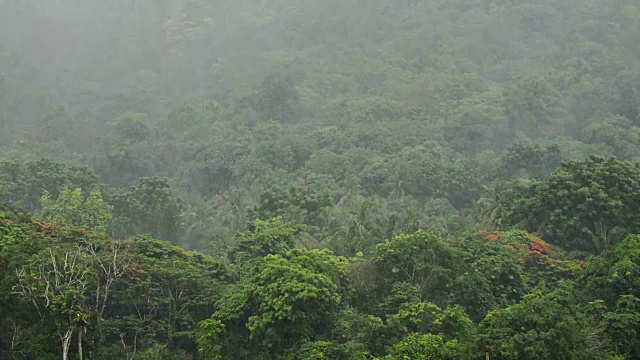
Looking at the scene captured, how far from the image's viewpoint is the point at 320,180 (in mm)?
45156

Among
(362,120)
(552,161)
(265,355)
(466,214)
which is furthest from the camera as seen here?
(362,120)

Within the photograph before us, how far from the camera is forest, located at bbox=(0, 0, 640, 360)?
2114cm

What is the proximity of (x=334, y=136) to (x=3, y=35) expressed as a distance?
4497 centimetres

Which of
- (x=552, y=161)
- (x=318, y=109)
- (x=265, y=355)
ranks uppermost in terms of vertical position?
(x=265, y=355)

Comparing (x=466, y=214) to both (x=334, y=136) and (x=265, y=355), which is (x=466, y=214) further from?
(x=265, y=355)

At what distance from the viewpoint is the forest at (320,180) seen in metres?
21.1

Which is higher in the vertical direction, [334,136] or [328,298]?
[328,298]

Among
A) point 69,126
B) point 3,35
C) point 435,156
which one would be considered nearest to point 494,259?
point 435,156

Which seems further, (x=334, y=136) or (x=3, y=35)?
(x=3, y=35)

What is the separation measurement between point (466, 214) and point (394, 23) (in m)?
43.0

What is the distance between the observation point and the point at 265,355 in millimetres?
21062

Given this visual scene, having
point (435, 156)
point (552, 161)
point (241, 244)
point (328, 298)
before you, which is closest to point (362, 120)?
point (435, 156)

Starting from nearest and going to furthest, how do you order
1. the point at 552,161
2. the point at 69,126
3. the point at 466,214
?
1. the point at 466,214
2. the point at 552,161
3. the point at 69,126

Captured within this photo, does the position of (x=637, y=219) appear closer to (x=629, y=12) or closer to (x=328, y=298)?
(x=328, y=298)
